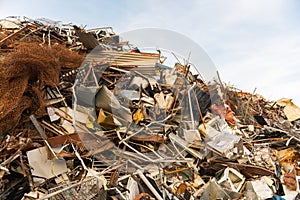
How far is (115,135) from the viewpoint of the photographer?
4512 mm

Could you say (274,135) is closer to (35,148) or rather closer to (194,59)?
(194,59)

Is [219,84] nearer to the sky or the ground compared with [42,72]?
nearer to the sky

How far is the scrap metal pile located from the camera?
3.81 meters

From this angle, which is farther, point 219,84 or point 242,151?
point 219,84

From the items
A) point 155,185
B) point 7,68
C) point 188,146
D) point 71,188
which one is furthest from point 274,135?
point 7,68

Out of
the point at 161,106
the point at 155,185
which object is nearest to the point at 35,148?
the point at 155,185

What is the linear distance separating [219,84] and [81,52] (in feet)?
10.3

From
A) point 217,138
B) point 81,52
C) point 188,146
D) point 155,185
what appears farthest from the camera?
point 81,52

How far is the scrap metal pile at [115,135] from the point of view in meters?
3.81

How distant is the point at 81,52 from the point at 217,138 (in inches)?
120

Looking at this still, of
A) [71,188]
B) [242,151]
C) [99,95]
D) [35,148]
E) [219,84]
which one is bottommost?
[71,188]

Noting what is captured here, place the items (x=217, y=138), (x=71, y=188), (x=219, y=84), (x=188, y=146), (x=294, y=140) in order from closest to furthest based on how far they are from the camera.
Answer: (x=71, y=188)
(x=188, y=146)
(x=217, y=138)
(x=294, y=140)
(x=219, y=84)

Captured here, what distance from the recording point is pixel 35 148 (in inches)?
155

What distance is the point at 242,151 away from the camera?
5250mm
